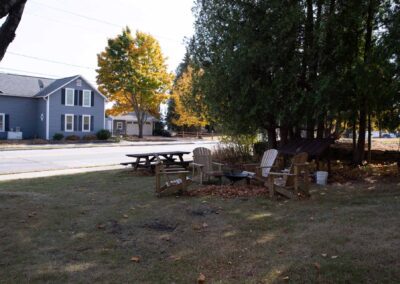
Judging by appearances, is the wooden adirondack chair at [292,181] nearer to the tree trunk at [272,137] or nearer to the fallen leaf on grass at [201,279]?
the fallen leaf on grass at [201,279]

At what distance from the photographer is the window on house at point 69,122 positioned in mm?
37125

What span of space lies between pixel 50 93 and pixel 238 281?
34965mm

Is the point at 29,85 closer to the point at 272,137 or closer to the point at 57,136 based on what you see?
Answer: the point at 57,136

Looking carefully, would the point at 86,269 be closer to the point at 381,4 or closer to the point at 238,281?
the point at 238,281

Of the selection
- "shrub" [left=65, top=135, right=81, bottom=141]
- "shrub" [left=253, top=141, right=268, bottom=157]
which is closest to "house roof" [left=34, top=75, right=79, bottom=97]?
"shrub" [left=65, top=135, right=81, bottom=141]

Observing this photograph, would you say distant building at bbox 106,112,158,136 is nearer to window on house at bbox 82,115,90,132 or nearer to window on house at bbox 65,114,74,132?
window on house at bbox 82,115,90,132

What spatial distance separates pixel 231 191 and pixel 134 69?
1315 inches

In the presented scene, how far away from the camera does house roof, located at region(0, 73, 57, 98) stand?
1385 inches

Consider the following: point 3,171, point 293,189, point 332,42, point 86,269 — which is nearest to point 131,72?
point 3,171

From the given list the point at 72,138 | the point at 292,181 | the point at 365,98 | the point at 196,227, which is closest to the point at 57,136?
the point at 72,138

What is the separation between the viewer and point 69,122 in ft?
123

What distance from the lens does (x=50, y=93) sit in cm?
3550

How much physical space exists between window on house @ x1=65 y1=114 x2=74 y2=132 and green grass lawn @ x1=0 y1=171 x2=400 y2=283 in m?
29.8

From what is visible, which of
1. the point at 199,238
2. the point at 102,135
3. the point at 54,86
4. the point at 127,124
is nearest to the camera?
the point at 199,238
